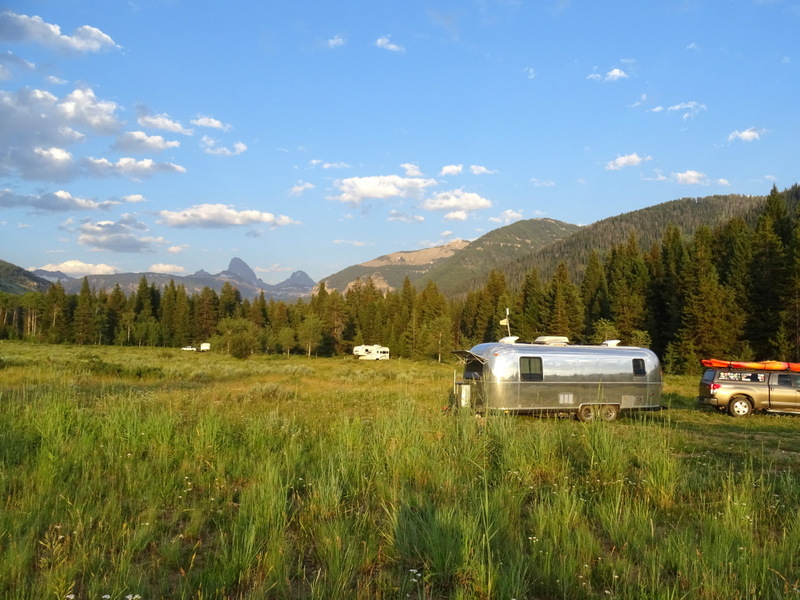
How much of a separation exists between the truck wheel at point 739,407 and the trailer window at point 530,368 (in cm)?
700

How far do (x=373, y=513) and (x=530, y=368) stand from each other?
9.81 meters

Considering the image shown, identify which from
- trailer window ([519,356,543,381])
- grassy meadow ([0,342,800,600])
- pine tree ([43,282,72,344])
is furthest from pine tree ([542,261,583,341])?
pine tree ([43,282,72,344])

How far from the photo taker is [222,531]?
430 centimetres

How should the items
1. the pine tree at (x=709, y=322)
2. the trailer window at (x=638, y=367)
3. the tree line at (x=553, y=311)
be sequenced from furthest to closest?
1. the tree line at (x=553, y=311)
2. the pine tree at (x=709, y=322)
3. the trailer window at (x=638, y=367)

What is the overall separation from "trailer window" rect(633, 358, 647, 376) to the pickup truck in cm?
322

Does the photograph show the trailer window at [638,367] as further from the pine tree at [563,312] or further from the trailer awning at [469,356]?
the pine tree at [563,312]

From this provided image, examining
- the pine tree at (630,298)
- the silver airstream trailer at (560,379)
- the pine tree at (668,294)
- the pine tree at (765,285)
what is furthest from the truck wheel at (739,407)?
the pine tree at (630,298)

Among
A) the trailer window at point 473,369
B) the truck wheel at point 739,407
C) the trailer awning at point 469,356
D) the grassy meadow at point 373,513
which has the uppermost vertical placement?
the trailer awning at point 469,356

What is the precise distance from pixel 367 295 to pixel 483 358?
75063mm

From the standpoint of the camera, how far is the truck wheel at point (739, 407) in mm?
15391

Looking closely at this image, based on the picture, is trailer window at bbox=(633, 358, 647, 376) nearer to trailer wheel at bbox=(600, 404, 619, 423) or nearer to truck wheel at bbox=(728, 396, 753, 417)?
trailer wheel at bbox=(600, 404, 619, 423)

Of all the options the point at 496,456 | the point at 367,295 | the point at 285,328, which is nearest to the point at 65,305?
the point at 285,328

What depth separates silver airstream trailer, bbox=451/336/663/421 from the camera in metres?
13.4

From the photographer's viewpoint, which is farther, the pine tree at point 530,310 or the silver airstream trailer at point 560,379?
the pine tree at point 530,310
